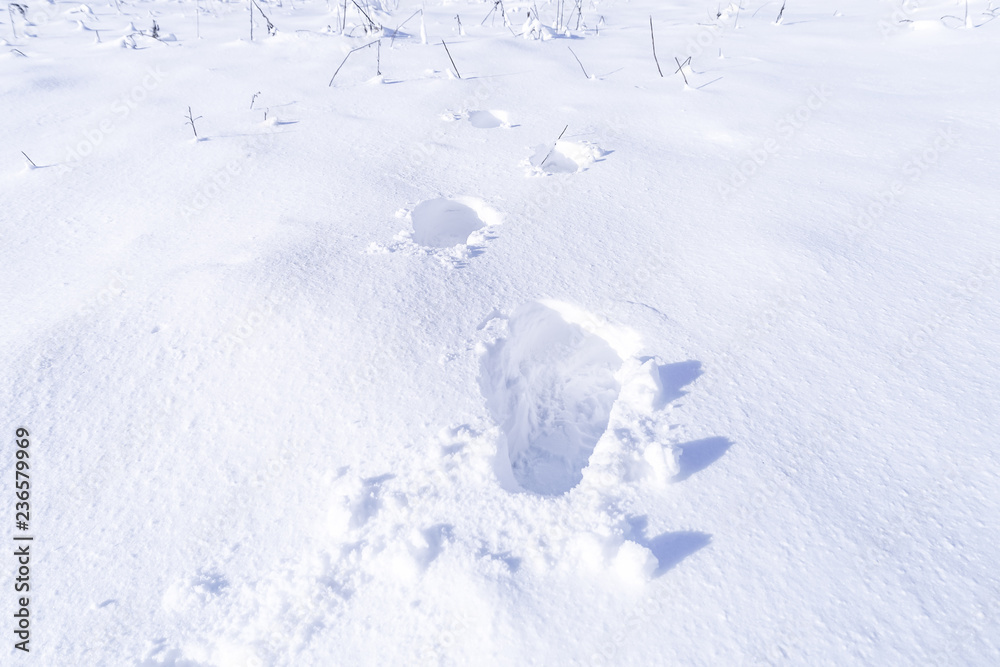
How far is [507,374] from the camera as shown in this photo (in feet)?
5.09

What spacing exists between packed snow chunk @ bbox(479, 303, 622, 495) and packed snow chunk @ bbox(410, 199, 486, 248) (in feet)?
1.96

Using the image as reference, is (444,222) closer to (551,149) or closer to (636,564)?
(551,149)

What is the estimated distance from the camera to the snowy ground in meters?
1.00

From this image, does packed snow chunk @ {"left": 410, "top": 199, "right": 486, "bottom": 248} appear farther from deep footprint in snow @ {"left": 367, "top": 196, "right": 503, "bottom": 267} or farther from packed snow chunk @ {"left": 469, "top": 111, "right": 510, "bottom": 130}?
packed snow chunk @ {"left": 469, "top": 111, "right": 510, "bottom": 130}

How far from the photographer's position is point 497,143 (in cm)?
248

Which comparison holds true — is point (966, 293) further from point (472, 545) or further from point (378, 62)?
point (378, 62)

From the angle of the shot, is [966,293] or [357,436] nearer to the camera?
[357,436]

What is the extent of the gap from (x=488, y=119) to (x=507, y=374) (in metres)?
1.75

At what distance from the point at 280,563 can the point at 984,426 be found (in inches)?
63.9

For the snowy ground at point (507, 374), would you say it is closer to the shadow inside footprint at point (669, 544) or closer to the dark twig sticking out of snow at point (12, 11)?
the shadow inside footprint at point (669, 544)

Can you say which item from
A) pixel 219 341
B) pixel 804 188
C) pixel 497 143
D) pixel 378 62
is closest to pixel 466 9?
pixel 378 62

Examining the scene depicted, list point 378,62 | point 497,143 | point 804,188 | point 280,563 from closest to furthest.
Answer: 1. point 280,563
2. point 804,188
3. point 497,143
4. point 378,62

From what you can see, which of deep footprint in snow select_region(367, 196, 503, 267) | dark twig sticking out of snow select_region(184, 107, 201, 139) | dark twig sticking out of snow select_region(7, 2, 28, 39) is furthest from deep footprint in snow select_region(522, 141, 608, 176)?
dark twig sticking out of snow select_region(7, 2, 28, 39)

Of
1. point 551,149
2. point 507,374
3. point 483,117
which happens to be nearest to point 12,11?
point 483,117
